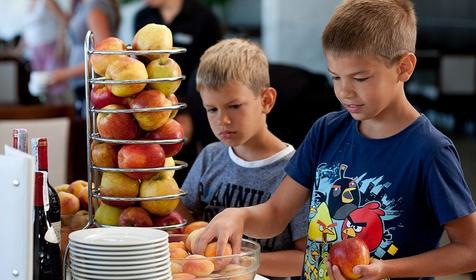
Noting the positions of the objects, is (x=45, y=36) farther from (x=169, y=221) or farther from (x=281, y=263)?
(x=169, y=221)

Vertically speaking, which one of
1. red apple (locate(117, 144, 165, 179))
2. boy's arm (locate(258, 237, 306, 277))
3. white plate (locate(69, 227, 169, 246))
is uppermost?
red apple (locate(117, 144, 165, 179))

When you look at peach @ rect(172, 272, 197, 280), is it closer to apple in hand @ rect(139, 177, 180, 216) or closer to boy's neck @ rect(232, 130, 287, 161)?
apple in hand @ rect(139, 177, 180, 216)

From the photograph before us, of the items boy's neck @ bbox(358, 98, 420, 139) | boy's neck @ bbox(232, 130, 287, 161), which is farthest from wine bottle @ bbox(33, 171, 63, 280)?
boy's neck @ bbox(232, 130, 287, 161)

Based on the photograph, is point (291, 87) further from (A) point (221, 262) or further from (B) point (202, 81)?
(A) point (221, 262)

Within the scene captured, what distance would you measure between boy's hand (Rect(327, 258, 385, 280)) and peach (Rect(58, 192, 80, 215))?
2.43 feet

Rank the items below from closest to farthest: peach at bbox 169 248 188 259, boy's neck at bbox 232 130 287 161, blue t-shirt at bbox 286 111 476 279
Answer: peach at bbox 169 248 188 259, blue t-shirt at bbox 286 111 476 279, boy's neck at bbox 232 130 287 161

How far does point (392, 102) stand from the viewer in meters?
2.08

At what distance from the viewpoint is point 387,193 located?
206 centimetres

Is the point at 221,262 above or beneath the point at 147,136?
beneath

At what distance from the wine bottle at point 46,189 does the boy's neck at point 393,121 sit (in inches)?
28.7

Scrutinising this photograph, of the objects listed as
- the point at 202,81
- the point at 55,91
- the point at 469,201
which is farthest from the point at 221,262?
the point at 55,91

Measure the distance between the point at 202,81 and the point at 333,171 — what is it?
664mm

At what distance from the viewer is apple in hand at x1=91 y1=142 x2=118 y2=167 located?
2.15 metres

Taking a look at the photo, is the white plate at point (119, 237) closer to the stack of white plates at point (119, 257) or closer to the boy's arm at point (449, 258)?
the stack of white plates at point (119, 257)
